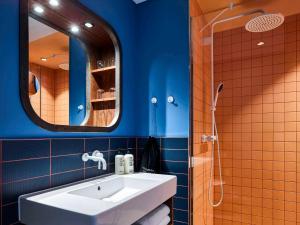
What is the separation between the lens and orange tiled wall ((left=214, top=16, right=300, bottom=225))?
2277 mm

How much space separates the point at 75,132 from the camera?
1445 millimetres

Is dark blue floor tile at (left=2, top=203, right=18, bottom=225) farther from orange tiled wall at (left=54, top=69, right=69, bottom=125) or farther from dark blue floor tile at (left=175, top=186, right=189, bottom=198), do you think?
dark blue floor tile at (left=175, top=186, right=189, bottom=198)

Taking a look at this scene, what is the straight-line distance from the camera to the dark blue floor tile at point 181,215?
1.73 metres

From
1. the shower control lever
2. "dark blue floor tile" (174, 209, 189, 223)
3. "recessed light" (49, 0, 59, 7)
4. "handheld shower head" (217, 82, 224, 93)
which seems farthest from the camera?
"handheld shower head" (217, 82, 224, 93)

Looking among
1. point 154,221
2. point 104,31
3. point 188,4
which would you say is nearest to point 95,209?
point 154,221

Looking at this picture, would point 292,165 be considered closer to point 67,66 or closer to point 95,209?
point 95,209

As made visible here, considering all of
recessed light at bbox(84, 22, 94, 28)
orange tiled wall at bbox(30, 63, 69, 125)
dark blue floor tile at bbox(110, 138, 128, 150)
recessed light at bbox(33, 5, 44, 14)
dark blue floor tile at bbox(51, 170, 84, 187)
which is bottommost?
dark blue floor tile at bbox(51, 170, 84, 187)

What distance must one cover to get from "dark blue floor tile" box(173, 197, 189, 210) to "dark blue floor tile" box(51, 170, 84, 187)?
0.79 metres

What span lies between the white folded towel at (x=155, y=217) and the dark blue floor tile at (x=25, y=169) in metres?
0.63

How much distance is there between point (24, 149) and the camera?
3.70 feet

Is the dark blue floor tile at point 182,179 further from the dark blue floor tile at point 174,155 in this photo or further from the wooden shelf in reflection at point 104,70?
the wooden shelf in reflection at point 104,70

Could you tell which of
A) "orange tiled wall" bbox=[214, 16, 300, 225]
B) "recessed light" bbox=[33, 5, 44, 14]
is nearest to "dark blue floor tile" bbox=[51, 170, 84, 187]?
"recessed light" bbox=[33, 5, 44, 14]

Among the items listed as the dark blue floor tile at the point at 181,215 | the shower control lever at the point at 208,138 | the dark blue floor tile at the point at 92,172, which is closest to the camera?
the dark blue floor tile at the point at 92,172

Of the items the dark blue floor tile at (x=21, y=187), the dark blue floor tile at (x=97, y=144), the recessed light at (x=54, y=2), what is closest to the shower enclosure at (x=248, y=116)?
the dark blue floor tile at (x=97, y=144)
